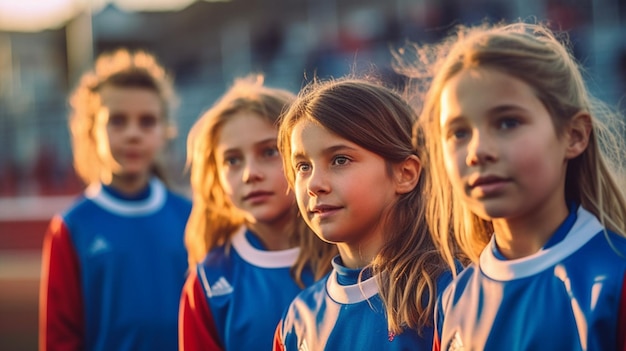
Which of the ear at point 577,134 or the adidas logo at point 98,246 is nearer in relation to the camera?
the ear at point 577,134

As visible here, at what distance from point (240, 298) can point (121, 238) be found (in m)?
1.22

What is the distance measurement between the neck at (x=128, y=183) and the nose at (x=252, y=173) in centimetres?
141

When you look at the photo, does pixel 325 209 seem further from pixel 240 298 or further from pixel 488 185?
pixel 240 298

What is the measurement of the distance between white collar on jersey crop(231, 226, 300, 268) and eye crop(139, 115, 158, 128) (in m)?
1.26

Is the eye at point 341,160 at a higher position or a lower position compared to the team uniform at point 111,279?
higher

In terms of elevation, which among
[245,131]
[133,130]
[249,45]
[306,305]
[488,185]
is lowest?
[306,305]

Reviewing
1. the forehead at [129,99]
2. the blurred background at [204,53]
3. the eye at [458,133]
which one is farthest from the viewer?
the blurred background at [204,53]

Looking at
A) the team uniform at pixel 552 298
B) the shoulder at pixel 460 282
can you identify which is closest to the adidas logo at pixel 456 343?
the team uniform at pixel 552 298

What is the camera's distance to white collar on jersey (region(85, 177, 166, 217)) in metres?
3.91

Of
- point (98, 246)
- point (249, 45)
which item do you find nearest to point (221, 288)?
point (98, 246)

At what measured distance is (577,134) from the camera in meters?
1.90

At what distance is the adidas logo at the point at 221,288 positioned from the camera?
2.80 meters

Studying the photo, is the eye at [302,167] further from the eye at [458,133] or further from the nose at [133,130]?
the nose at [133,130]

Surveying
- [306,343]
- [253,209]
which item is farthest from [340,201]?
[253,209]
